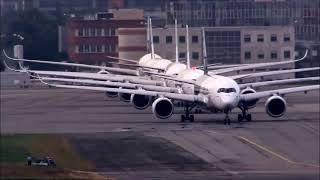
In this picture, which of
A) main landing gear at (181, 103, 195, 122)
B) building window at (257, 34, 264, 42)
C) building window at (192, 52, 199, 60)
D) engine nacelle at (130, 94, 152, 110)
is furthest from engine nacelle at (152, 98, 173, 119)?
building window at (257, 34, 264, 42)

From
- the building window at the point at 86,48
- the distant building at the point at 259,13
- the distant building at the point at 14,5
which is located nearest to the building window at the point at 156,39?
the distant building at the point at 259,13

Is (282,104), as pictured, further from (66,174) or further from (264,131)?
(66,174)

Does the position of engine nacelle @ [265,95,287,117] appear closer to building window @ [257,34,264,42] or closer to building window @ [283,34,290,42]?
building window @ [283,34,290,42]

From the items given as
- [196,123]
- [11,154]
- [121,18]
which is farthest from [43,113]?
[121,18]

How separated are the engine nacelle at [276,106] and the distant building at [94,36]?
47.6 metres

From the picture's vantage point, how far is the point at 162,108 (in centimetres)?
6138

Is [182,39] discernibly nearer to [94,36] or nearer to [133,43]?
[133,43]

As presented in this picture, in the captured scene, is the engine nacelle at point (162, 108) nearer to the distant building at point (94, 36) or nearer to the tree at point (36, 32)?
the tree at point (36, 32)

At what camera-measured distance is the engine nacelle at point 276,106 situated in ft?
201

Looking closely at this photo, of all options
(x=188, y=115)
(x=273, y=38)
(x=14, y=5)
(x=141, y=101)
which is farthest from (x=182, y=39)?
(x=188, y=115)

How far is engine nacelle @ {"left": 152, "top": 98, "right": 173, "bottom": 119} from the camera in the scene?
61.2 metres

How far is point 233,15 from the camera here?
114750 mm

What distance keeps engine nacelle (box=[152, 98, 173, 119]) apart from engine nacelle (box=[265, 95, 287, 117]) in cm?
469

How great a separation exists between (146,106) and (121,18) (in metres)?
46.2
